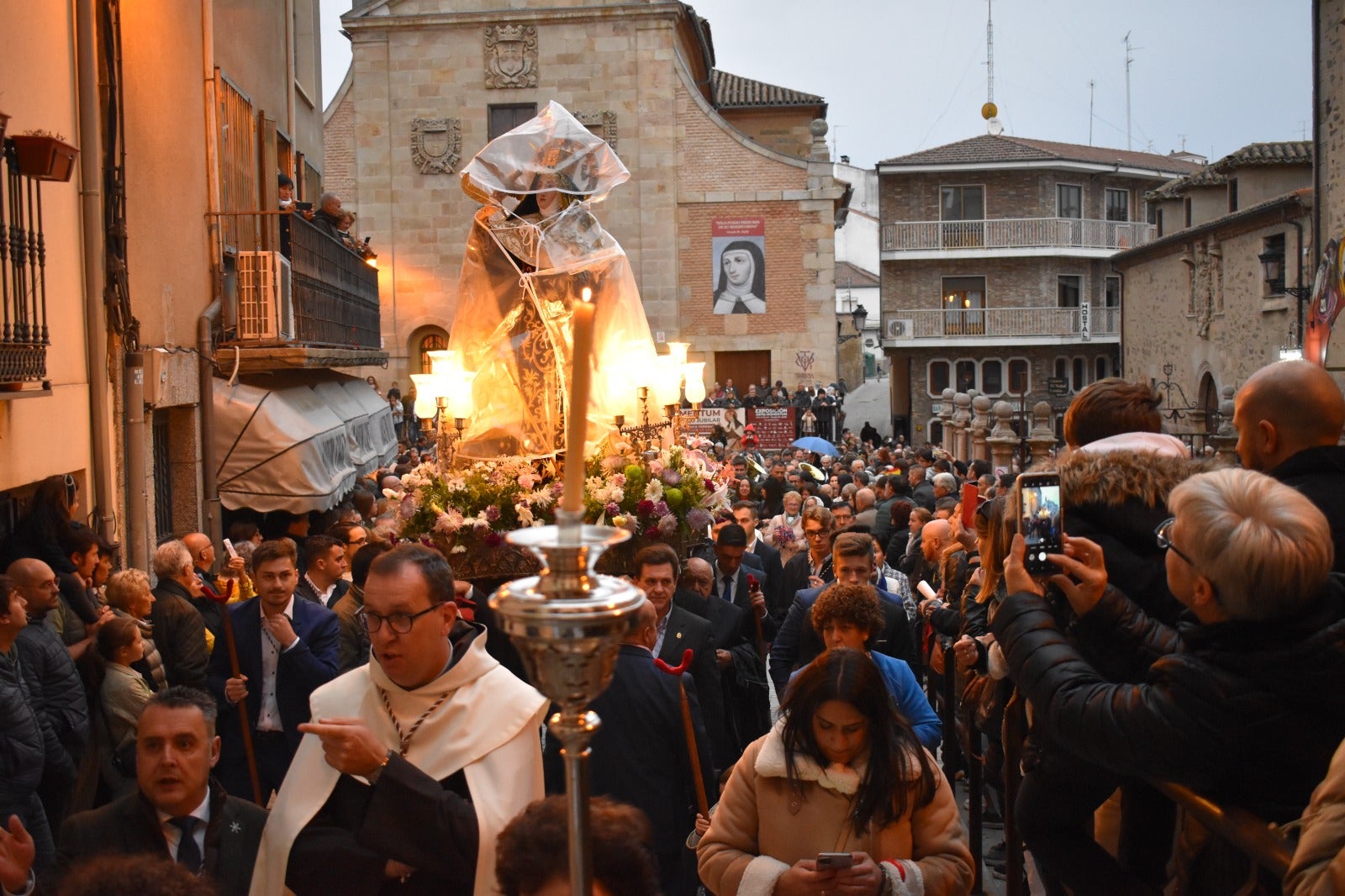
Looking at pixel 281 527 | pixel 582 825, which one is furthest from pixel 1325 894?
pixel 281 527

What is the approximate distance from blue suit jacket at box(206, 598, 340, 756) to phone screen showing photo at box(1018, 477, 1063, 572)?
3020 mm

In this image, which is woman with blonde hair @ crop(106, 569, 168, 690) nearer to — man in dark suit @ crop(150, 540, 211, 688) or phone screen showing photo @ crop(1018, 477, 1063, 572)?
man in dark suit @ crop(150, 540, 211, 688)

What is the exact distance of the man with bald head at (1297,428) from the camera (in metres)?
3.66

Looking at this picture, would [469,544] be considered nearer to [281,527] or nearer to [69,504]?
[69,504]

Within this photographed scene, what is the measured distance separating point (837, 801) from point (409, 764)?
1134mm

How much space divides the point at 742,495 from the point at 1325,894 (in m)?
10.9

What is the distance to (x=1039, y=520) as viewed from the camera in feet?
11.3

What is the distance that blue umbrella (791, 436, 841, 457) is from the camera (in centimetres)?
2506

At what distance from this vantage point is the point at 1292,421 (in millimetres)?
3785

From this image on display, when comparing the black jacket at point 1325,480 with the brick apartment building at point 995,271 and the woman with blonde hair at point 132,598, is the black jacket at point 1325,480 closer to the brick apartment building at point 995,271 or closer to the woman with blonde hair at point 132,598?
the woman with blonde hair at point 132,598

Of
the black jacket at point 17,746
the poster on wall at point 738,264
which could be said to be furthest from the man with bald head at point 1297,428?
the poster on wall at point 738,264

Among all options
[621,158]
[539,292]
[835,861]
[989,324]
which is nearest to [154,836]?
[835,861]

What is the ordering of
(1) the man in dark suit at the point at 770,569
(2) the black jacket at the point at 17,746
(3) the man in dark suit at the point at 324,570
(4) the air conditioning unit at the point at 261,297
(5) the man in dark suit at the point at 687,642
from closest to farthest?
(2) the black jacket at the point at 17,746 → (5) the man in dark suit at the point at 687,642 → (3) the man in dark suit at the point at 324,570 → (1) the man in dark suit at the point at 770,569 → (4) the air conditioning unit at the point at 261,297

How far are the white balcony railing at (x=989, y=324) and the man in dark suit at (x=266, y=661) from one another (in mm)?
38359
